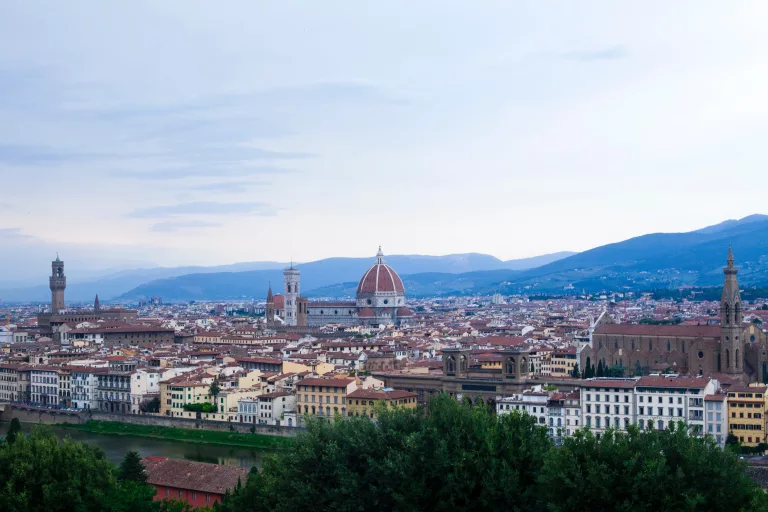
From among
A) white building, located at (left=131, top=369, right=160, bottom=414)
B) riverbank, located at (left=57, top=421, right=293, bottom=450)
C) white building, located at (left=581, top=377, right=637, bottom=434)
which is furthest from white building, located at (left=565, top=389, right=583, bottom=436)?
white building, located at (left=131, top=369, right=160, bottom=414)

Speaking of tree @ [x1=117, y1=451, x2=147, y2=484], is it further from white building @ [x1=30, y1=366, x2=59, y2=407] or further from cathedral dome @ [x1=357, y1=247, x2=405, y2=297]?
cathedral dome @ [x1=357, y1=247, x2=405, y2=297]

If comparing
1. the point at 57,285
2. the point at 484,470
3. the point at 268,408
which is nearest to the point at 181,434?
the point at 268,408

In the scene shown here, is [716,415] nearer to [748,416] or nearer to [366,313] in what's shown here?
[748,416]

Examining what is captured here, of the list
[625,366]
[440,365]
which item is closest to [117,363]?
[440,365]

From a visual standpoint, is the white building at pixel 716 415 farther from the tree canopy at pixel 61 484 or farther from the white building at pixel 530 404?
the tree canopy at pixel 61 484

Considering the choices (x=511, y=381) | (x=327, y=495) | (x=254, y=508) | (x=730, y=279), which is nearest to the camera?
(x=327, y=495)

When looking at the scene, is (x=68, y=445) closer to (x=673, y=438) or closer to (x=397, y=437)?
(x=397, y=437)
